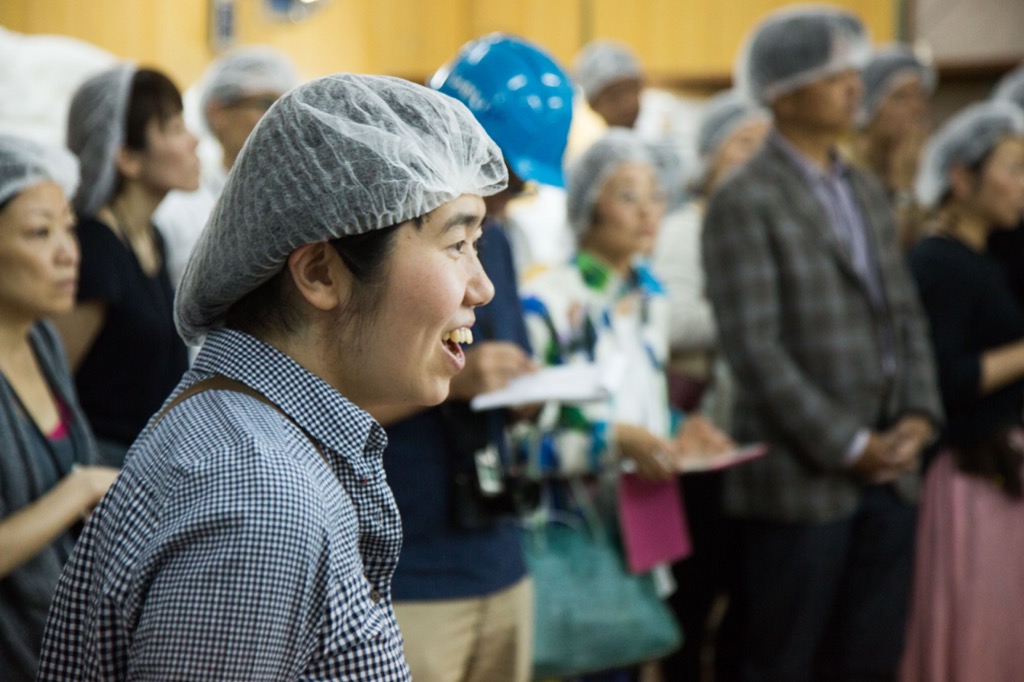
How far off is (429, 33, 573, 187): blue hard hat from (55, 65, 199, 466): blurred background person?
734mm

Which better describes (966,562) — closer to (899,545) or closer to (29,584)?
(899,545)

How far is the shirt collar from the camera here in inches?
42.2

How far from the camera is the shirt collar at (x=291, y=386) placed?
1.07m

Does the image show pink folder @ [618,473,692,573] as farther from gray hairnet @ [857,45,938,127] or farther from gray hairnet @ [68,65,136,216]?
gray hairnet @ [857,45,938,127]

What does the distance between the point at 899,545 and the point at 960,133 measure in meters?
1.32

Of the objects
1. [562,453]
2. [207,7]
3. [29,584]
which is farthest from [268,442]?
[207,7]

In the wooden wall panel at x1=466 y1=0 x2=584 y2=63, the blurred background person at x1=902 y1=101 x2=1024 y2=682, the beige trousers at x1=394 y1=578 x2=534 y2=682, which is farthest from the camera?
the wooden wall panel at x1=466 y1=0 x2=584 y2=63

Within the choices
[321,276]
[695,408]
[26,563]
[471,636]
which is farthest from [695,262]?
[321,276]

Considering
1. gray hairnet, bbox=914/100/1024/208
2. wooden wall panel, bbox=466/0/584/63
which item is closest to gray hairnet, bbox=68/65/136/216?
gray hairnet, bbox=914/100/1024/208

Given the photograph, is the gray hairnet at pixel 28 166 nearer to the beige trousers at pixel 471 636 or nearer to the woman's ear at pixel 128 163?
the woman's ear at pixel 128 163

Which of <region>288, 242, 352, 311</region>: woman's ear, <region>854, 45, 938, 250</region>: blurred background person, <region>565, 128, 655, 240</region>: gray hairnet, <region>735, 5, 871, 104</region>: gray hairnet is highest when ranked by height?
<region>288, 242, 352, 311</region>: woman's ear

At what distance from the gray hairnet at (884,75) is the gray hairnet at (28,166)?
331 cm

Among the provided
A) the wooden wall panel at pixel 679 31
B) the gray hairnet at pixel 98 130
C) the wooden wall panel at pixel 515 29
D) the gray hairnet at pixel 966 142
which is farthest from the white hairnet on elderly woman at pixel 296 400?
the wooden wall panel at pixel 679 31

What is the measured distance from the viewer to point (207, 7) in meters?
4.42
